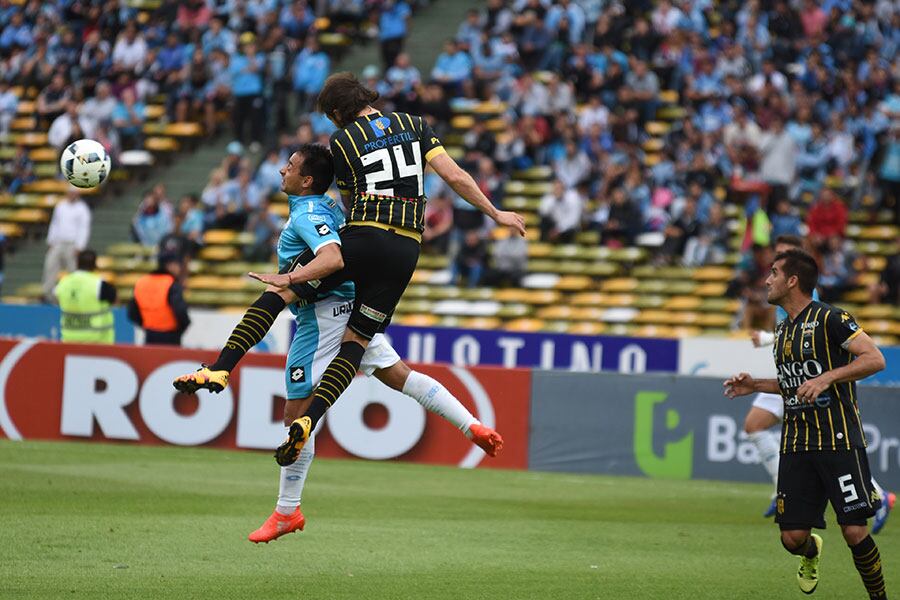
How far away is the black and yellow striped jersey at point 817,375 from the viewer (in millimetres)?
8633

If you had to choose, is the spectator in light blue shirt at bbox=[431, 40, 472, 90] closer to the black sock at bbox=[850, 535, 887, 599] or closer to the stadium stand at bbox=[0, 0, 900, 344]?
the stadium stand at bbox=[0, 0, 900, 344]

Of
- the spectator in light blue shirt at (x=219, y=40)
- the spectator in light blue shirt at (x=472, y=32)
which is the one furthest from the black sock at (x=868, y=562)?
the spectator in light blue shirt at (x=219, y=40)

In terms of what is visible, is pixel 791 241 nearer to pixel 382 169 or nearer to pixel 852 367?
pixel 852 367

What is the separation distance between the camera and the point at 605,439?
1595cm

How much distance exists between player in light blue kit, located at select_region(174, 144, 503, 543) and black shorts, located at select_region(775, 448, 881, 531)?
179 cm

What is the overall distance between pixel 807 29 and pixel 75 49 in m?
14.4

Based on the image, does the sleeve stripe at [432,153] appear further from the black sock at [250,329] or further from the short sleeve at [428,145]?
the black sock at [250,329]

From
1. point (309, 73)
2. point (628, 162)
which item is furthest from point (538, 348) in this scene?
point (309, 73)

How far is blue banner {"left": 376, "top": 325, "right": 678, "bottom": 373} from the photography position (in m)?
20.8

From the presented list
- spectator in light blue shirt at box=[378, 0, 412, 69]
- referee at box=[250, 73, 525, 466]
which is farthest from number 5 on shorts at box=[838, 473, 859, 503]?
spectator in light blue shirt at box=[378, 0, 412, 69]

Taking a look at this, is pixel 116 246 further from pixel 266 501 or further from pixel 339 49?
pixel 266 501

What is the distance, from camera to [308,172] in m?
9.26

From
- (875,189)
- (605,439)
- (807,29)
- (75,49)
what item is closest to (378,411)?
(605,439)

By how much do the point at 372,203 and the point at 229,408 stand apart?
7.39 meters
